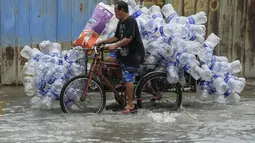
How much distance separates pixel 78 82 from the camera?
7.31 metres

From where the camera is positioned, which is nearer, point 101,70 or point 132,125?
point 132,125

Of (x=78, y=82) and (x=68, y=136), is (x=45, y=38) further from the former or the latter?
(x=68, y=136)

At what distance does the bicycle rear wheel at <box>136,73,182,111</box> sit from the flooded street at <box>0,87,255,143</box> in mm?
170

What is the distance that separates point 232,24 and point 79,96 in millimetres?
4461

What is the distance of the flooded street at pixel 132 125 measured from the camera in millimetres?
6254

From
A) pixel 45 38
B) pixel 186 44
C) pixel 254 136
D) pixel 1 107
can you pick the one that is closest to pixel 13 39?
pixel 45 38

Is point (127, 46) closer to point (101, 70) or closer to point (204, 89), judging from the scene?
point (101, 70)

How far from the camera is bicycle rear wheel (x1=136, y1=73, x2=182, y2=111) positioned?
7621mm

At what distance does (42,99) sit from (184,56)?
2381mm

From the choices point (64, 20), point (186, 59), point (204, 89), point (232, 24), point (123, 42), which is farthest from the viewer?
point (232, 24)

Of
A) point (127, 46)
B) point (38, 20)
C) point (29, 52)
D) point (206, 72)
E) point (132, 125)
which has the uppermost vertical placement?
point (38, 20)

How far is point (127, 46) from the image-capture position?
7398 mm

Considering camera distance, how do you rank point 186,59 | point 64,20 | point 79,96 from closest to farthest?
point 79,96 < point 186,59 < point 64,20

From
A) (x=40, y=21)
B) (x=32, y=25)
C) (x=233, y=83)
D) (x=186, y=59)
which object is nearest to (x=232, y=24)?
(x=233, y=83)
